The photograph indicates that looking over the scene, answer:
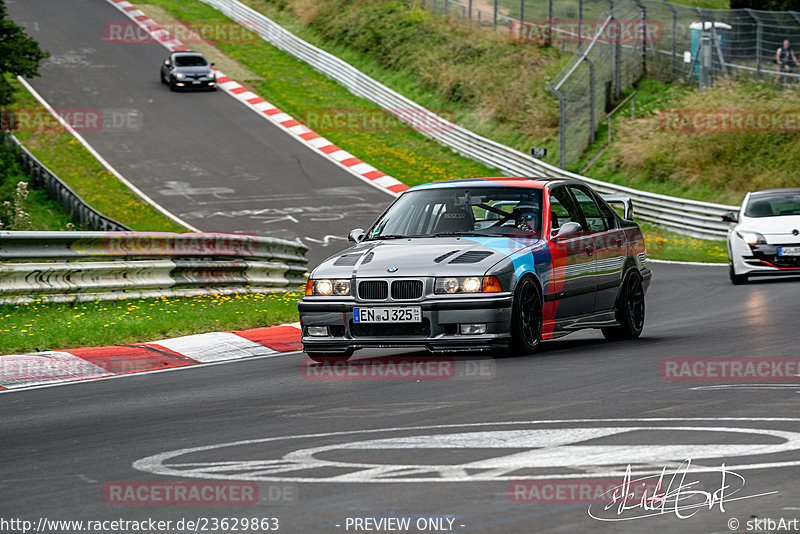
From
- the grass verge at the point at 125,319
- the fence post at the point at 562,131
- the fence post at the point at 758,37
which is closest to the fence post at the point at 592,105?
the fence post at the point at 562,131

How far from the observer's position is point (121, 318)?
41.5 feet

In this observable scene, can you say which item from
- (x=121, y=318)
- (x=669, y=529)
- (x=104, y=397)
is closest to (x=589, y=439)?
(x=669, y=529)

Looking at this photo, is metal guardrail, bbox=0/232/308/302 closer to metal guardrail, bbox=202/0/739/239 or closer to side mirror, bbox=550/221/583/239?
side mirror, bbox=550/221/583/239

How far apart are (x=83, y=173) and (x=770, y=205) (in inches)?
772

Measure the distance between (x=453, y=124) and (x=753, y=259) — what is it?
20846mm

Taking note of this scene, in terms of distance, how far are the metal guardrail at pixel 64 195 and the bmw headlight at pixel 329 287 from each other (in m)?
12.3

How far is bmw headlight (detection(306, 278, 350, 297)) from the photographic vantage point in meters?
9.94

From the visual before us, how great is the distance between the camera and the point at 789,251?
61.6 ft

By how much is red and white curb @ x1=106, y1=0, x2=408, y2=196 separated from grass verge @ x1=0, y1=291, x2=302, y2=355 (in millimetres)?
18961

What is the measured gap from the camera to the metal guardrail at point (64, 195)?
80.8 feet

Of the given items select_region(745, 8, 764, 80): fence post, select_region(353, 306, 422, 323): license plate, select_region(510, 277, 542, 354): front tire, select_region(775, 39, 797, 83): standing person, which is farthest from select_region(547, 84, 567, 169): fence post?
select_region(353, 306, 422, 323): license plate

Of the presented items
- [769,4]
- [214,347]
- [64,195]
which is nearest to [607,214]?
[214,347]

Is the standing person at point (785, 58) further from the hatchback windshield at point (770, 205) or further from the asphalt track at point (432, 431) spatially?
the asphalt track at point (432, 431)

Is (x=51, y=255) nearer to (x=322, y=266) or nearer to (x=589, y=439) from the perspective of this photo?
(x=322, y=266)
